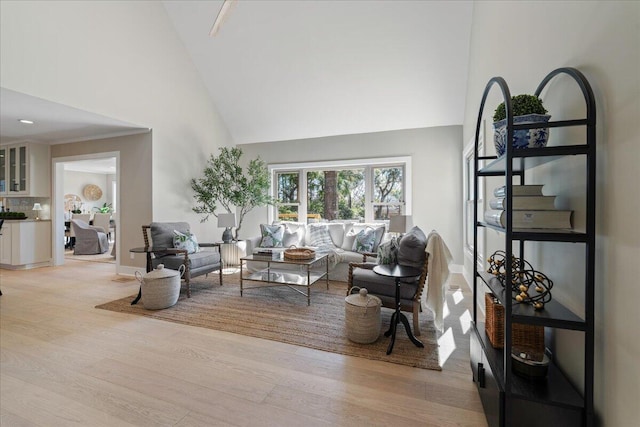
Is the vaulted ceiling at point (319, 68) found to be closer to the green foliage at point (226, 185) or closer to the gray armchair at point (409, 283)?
the green foliage at point (226, 185)

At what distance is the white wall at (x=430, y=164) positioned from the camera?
5.35 m

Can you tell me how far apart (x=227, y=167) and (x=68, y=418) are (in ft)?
15.1

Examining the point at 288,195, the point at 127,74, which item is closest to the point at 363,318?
the point at 288,195

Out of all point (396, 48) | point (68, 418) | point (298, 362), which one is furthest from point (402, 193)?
point (68, 418)

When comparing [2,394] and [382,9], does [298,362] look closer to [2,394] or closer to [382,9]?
[2,394]

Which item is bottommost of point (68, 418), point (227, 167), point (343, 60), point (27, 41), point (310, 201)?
point (68, 418)

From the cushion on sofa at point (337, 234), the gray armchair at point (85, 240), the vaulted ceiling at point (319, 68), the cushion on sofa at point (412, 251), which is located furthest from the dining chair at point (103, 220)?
the cushion on sofa at point (412, 251)

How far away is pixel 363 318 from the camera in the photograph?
248 cm

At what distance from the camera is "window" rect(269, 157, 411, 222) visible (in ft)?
19.4

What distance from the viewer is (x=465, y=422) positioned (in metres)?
1.63

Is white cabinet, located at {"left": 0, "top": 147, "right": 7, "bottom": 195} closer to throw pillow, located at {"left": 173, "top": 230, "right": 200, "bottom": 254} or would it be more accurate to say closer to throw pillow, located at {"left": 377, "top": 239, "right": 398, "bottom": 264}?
throw pillow, located at {"left": 173, "top": 230, "right": 200, "bottom": 254}

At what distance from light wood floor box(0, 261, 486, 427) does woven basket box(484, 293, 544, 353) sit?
46cm

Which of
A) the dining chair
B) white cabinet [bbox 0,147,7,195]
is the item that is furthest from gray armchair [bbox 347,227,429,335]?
the dining chair

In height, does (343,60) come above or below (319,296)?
above
